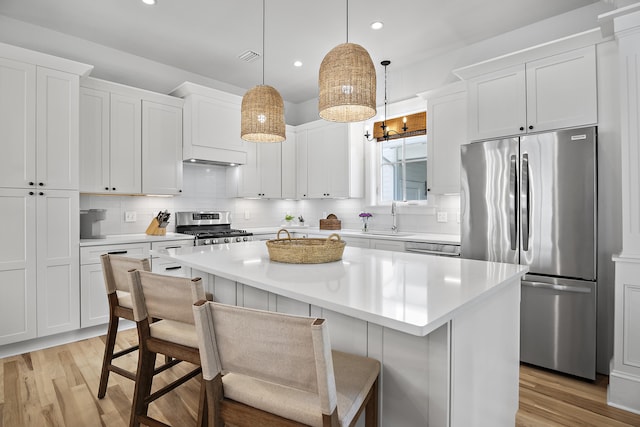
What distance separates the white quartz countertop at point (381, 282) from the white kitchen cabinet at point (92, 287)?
1.57m

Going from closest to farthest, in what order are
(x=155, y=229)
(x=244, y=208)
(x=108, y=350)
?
(x=108, y=350)
(x=155, y=229)
(x=244, y=208)

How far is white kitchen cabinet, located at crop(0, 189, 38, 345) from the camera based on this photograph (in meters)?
2.70

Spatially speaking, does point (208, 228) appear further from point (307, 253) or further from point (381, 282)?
point (381, 282)

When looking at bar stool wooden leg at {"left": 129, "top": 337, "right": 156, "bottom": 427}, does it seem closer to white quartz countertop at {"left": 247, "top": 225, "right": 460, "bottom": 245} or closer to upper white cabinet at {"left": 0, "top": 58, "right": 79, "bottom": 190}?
upper white cabinet at {"left": 0, "top": 58, "right": 79, "bottom": 190}

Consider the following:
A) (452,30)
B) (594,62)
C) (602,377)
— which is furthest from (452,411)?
(452,30)

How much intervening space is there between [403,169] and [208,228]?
261 centimetres

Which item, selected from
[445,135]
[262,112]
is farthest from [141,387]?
[445,135]

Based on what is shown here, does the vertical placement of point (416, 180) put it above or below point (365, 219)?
above

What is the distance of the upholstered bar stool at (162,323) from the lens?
133 centimetres

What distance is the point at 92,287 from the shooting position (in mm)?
3098

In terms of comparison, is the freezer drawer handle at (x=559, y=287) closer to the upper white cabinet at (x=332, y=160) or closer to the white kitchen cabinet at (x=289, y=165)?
the upper white cabinet at (x=332, y=160)

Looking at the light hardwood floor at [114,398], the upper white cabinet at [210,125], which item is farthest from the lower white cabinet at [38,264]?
the upper white cabinet at [210,125]

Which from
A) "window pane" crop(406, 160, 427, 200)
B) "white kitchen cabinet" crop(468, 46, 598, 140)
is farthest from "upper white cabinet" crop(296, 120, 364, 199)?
"white kitchen cabinet" crop(468, 46, 598, 140)

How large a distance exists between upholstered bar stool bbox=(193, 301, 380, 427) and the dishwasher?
227 cm
